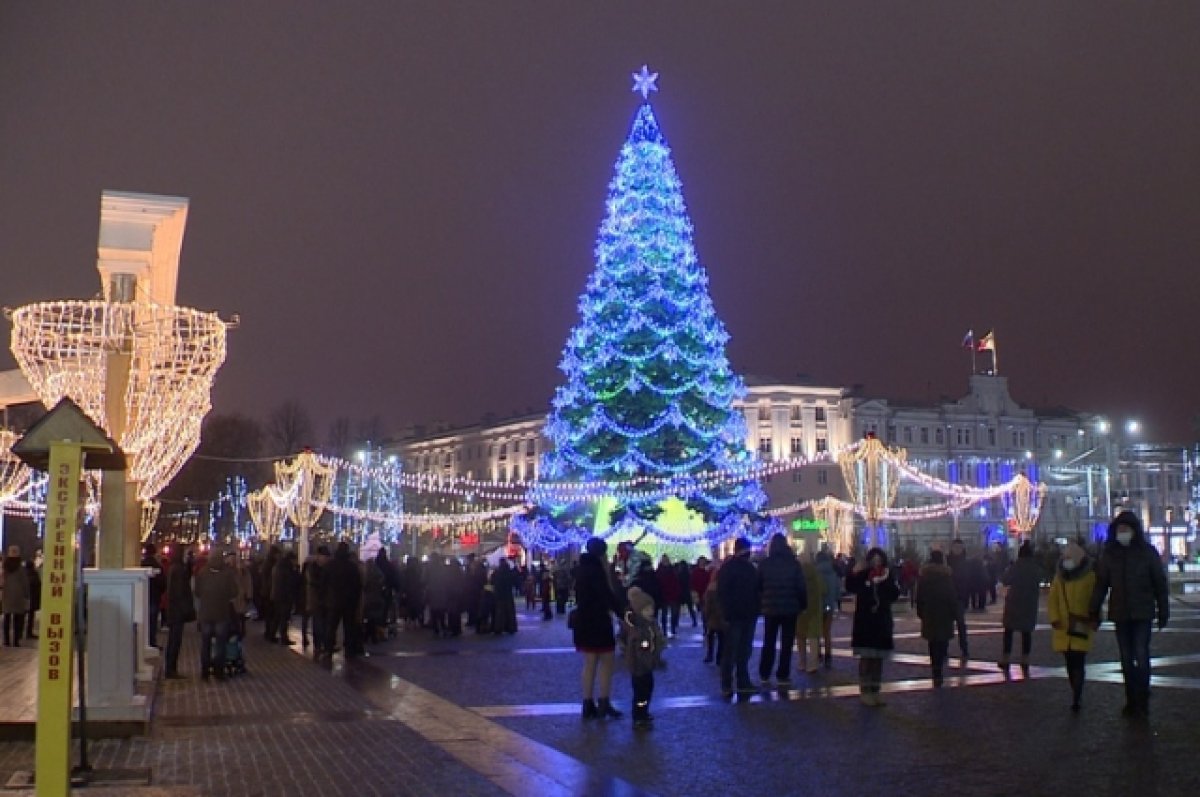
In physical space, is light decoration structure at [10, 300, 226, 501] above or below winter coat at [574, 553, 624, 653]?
above

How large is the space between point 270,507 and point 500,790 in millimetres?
45476

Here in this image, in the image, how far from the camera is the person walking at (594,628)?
40.3ft

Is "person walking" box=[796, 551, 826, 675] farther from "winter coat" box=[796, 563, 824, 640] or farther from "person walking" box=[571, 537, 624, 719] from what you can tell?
"person walking" box=[571, 537, 624, 719]

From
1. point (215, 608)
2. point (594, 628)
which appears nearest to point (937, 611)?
point (594, 628)

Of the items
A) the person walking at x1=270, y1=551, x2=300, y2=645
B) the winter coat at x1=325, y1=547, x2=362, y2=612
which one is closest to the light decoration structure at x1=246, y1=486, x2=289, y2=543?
the person walking at x1=270, y1=551, x2=300, y2=645

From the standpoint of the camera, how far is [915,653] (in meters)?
19.1

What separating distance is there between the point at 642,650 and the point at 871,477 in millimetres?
26349

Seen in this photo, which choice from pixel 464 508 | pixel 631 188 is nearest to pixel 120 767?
pixel 631 188

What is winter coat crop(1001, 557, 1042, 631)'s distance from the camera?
54.1 feet

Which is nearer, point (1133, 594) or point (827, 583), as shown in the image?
point (1133, 594)

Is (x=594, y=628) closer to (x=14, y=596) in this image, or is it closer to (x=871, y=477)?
(x=14, y=596)

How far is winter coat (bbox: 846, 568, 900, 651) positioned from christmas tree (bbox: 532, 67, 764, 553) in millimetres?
28664

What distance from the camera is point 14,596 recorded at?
21484mm

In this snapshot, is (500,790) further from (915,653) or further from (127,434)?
(915,653)
